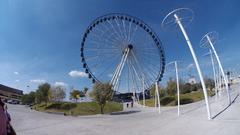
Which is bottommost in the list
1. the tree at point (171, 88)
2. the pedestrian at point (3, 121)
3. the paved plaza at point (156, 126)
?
the paved plaza at point (156, 126)

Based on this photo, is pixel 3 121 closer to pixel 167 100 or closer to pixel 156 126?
pixel 156 126

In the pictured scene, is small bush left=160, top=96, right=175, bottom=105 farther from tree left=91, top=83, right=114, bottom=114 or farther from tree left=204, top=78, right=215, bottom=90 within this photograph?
tree left=204, top=78, right=215, bottom=90

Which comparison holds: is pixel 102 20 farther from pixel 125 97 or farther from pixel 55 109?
pixel 125 97

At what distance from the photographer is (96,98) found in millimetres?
42031

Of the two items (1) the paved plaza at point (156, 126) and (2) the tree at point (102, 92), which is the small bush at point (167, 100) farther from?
(1) the paved plaza at point (156, 126)

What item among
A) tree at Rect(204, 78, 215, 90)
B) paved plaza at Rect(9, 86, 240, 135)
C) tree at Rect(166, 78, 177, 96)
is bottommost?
paved plaza at Rect(9, 86, 240, 135)

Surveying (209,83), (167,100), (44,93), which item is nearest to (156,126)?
(167,100)

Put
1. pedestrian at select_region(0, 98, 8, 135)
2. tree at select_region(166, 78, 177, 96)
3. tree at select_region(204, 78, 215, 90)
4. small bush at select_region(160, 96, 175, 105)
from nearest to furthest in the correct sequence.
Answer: pedestrian at select_region(0, 98, 8, 135), small bush at select_region(160, 96, 175, 105), tree at select_region(166, 78, 177, 96), tree at select_region(204, 78, 215, 90)

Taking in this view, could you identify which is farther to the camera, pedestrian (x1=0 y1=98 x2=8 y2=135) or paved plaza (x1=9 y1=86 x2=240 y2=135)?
paved plaza (x1=9 y1=86 x2=240 y2=135)

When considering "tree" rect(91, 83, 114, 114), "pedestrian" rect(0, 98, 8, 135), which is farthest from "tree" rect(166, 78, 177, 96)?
"pedestrian" rect(0, 98, 8, 135)

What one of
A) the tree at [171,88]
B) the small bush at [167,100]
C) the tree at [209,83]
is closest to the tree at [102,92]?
the small bush at [167,100]

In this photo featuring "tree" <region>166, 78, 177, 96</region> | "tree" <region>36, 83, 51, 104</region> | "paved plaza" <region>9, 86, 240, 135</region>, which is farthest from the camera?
"tree" <region>36, 83, 51, 104</region>

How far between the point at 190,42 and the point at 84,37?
33.8 m

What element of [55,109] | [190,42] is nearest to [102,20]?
[55,109]
